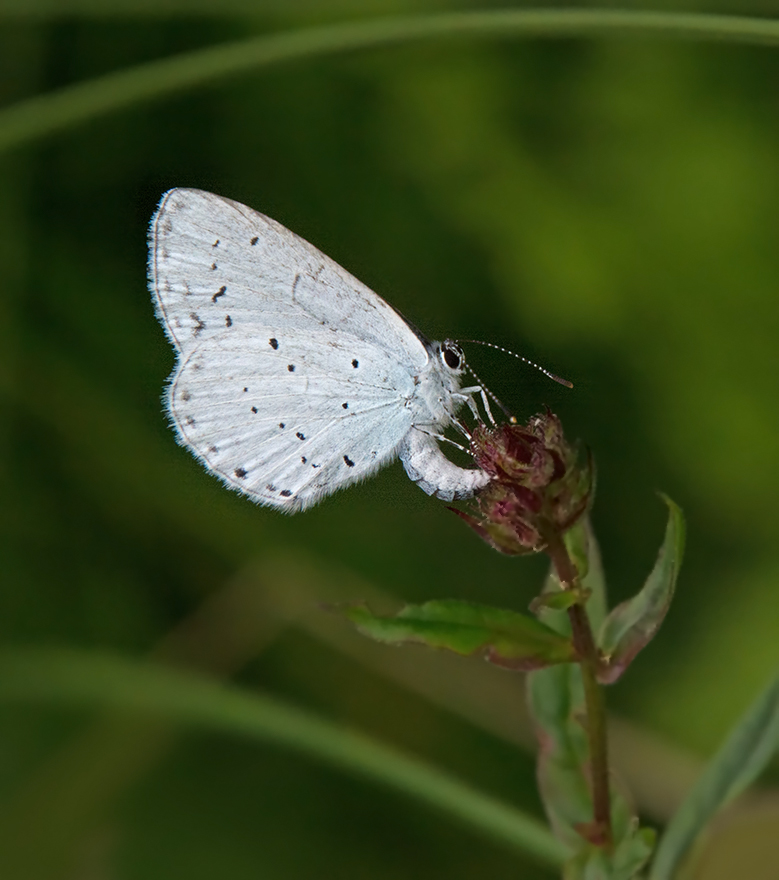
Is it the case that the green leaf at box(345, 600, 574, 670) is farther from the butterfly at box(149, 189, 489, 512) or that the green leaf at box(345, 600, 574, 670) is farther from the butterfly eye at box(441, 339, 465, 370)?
the butterfly eye at box(441, 339, 465, 370)

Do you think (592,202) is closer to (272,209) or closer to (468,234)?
(468,234)

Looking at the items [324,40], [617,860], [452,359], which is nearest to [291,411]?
[452,359]

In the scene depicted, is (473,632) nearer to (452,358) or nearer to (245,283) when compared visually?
(452,358)

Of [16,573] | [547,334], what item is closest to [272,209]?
[547,334]

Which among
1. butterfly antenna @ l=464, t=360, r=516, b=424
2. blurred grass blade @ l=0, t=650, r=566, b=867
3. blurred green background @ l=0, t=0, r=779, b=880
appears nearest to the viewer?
blurred grass blade @ l=0, t=650, r=566, b=867

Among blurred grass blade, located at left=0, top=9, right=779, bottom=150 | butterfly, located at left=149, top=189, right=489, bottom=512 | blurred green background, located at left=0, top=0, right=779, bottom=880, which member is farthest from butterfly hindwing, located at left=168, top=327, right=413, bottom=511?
blurred grass blade, located at left=0, top=9, right=779, bottom=150

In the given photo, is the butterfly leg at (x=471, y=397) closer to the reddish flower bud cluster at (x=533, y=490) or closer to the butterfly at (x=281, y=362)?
the butterfly at (x=281, y=362)
